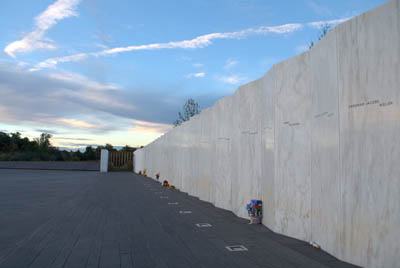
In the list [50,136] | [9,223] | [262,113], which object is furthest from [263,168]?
[50,136]

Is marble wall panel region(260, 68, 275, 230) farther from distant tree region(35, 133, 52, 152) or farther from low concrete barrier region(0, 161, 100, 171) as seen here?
distant tree region(35, 133, 52, 152)

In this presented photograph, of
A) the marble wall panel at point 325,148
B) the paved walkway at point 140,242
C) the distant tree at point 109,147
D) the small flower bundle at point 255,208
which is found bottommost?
the paved walkway at point 140,242

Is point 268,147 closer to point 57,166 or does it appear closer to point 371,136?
point 371,136

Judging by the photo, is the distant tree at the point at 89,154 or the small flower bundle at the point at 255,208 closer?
the small flower bundle at the point at 255,208

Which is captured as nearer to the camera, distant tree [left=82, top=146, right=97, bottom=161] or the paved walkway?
the paved walkway

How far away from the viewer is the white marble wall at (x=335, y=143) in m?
3.52

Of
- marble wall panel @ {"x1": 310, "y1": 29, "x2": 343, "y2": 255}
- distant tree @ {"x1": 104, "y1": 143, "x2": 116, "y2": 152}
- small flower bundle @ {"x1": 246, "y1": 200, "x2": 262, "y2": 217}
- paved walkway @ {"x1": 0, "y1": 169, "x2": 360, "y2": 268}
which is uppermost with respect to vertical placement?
distant tree @ {"x1": 104, "y1": 143, "x2": 116, "y2": 152}

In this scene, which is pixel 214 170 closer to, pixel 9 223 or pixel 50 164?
pixel 9 223

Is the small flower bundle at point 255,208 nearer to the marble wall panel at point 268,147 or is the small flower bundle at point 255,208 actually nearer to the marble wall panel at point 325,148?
the marble wall panel at point 268,147

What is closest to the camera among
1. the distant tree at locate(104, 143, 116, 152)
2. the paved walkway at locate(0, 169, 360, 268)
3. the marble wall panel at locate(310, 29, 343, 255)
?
the paved walkway at locate(0, 169, 360, 268)

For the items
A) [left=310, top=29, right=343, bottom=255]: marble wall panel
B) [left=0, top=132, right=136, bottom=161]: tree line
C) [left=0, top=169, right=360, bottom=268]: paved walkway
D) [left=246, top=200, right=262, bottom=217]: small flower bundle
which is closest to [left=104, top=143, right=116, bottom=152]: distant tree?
[left=0, top=132, right=136, bottom=161]: tree line

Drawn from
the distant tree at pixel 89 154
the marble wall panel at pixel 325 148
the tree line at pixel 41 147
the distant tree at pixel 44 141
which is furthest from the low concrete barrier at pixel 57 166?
the marble wall panel at pixel 325 148

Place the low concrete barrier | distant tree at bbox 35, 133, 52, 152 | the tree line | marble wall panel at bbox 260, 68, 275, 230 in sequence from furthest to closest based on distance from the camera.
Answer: distant tree at bbox 35, 133, 52, 152
the tree line
the low concrete barrier
marble wall panel at bbox 260, 68, 275, 230

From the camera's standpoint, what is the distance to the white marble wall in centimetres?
352
